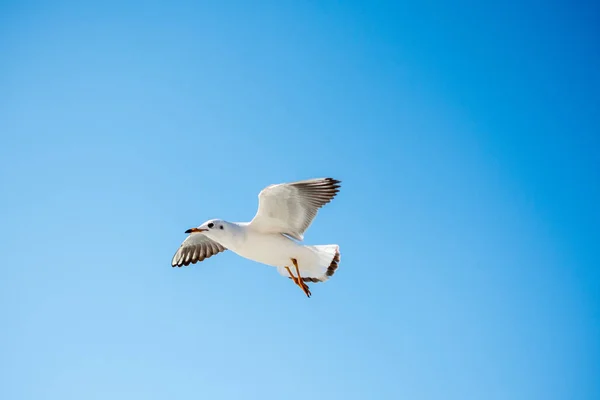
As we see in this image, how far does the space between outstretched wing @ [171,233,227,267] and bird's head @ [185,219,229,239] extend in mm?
1605

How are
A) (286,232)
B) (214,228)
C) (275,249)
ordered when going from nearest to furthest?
(214,228)
(275,249)
(286,232)

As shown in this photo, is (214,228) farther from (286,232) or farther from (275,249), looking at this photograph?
(286,232)

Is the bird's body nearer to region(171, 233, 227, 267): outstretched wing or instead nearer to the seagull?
the seagull

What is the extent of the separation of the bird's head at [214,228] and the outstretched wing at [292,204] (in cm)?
41

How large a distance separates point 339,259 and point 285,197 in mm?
994

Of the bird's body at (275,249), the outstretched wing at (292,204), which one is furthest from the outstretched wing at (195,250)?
the outstretched wing at (292,204)

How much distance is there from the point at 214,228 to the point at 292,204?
928mm

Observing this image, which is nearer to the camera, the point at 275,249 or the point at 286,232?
the point at 275,249

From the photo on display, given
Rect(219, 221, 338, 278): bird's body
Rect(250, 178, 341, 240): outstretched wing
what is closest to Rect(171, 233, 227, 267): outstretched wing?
Rect(219, 221, 338, 278): bird's body

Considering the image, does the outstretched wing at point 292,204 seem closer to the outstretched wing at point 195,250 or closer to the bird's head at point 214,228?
the bird's head at point 214,228

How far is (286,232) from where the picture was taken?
8195mm

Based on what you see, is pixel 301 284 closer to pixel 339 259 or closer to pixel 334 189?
pixel 339 259

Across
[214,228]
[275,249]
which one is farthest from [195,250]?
[275,249]

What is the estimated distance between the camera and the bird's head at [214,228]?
7.75 meters
